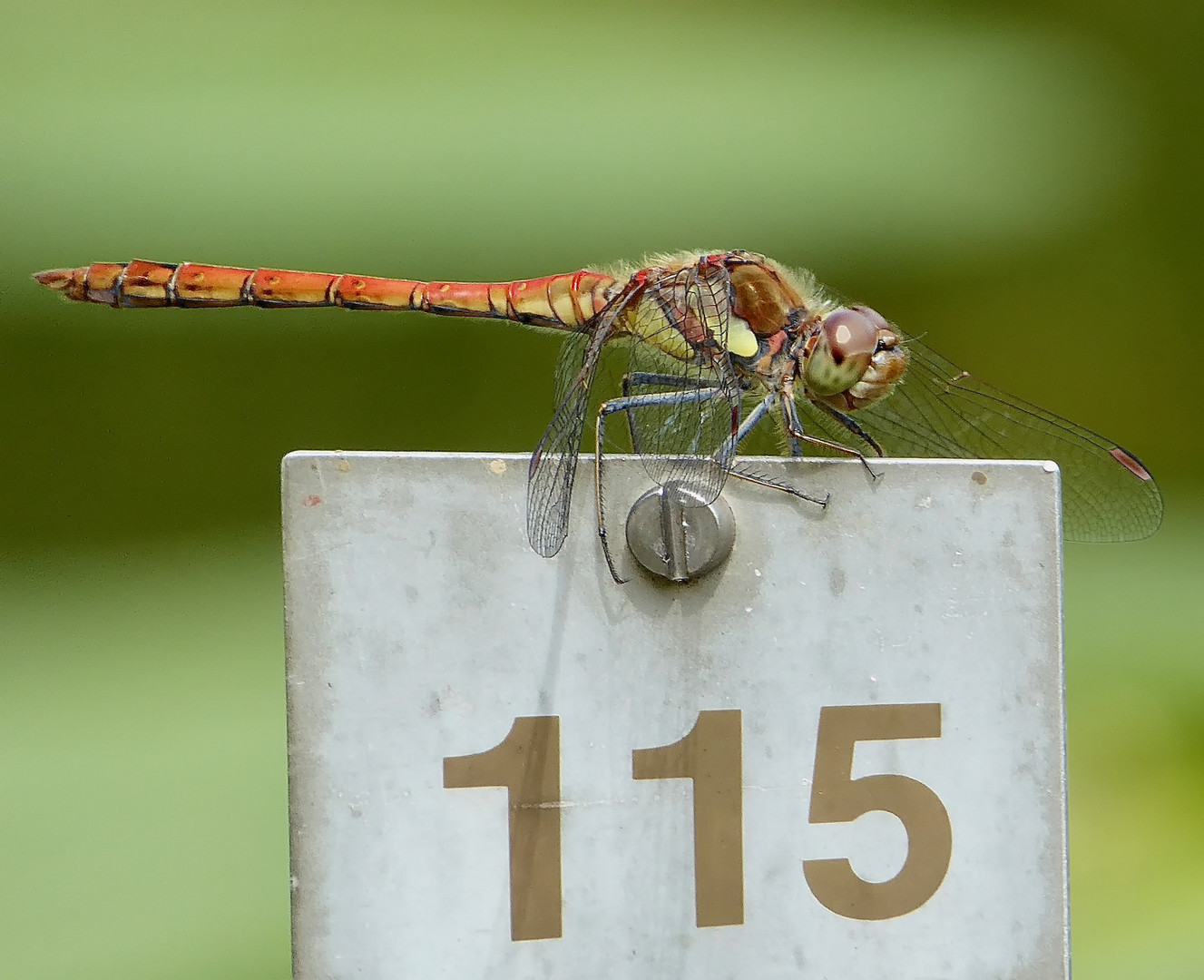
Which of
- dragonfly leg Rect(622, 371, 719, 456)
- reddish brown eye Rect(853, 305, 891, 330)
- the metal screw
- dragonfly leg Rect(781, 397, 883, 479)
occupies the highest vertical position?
reddish brown eye Rect(853, 305, 891, 330)

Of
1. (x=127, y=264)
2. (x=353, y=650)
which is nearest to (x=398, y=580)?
(x=353, y=650)

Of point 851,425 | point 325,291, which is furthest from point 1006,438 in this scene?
point 325,291

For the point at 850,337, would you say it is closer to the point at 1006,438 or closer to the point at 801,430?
the point at 801,430

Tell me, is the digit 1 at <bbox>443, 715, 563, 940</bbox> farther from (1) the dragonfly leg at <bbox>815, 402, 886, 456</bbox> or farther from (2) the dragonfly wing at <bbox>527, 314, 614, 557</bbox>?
(1) the dragonfly leg at <bbox>815, 402, 886, 456</bbox>

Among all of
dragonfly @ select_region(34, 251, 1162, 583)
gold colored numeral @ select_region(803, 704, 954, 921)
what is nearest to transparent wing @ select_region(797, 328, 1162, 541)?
dragonfly @ select_region(34, 251, 1162, 583)

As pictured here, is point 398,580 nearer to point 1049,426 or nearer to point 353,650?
point 353,650

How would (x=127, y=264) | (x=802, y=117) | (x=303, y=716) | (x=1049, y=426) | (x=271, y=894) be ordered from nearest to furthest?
(x=303, y=716)
(x=1049, y=426)
(x=127, y=264)
(x=271, y=894)
(x=802, y=117)
